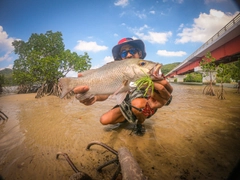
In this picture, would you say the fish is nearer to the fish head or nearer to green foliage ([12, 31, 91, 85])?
the fish head

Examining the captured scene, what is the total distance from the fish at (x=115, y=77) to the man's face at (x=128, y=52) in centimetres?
157

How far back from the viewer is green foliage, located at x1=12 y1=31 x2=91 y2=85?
56.6 ft

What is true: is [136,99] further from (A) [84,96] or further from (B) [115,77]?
(A) [84,96]

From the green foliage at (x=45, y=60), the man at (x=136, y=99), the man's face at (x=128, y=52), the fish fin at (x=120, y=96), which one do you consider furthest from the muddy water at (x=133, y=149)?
the green foliage at (x=45, y=60)

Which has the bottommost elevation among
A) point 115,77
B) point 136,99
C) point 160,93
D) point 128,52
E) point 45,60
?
point 136,99

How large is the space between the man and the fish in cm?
16

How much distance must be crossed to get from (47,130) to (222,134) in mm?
5281

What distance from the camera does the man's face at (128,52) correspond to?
3741 mm

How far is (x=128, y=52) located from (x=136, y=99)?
1491 mm

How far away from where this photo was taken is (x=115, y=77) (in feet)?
7.31

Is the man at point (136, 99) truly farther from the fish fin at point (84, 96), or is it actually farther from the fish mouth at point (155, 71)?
the fish mouth at point (155, 71)

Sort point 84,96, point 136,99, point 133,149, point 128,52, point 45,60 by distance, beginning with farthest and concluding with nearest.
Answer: point 45,60 → point 128,52 → point 136,99 → point 133,149 → point 84,96

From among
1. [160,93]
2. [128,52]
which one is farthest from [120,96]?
[128,52]

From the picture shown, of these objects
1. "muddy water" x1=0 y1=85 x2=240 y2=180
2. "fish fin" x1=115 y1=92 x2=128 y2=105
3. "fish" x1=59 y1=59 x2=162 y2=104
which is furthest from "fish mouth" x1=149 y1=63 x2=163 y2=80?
"muddy water" x1=0 y1=85 x2=240 y2=180
